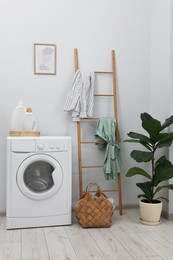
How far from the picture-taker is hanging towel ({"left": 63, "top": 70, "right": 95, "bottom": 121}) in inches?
135

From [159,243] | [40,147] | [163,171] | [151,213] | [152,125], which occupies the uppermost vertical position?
[152,125]

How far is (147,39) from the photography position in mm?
3699

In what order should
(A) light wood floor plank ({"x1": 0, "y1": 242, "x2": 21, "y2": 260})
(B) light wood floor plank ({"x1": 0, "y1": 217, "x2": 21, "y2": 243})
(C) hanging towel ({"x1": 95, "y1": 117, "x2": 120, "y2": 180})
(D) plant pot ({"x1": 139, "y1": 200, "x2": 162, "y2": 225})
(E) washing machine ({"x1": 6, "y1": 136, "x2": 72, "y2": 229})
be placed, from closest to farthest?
(A) light wood floor plank ({"x1": 0, "y1": 242, "x2": 21, "y2": 260})
(B) light wood floor plank ({"x1": 0, "y1": 217, "x2": 21, "y2": 243})
(E) washing machine ({"x1": 6, "y1": 136, "x2": 72, "y2": 229})
(D) plant pot ({"x1": 139, "y1": 200, "x2": 162, "y2": 225})
(C) hanging towel ({"x1": 95, "y1": 117, "x2": 120, "y2": 180})

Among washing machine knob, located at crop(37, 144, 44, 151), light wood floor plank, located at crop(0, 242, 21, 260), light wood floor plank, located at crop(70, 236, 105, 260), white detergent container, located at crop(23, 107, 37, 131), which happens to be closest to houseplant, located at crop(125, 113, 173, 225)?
light wood floor plank, located at crop(70, 236, 105, 260)

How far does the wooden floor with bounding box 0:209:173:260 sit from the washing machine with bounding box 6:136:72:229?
0.33 feet

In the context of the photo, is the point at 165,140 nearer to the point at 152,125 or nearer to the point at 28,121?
the point at 152,125

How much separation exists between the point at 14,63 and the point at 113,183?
1.72 m

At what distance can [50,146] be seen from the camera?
117 inches

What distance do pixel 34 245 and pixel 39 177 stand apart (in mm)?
757

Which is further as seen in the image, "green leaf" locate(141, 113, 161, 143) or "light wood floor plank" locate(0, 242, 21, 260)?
"green leaf" locate(141, 113, 161, 143)

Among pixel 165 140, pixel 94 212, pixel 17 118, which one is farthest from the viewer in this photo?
pixel 17 118

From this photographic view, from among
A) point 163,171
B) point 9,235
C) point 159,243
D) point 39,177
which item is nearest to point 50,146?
point 39,177

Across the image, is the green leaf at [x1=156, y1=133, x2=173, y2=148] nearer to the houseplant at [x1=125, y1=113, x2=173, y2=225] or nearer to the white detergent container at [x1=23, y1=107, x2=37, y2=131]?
the houseplant at [x1=125, y1=113, x2=173, y2=225]

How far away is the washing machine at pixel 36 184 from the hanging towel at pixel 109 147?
537 mm
